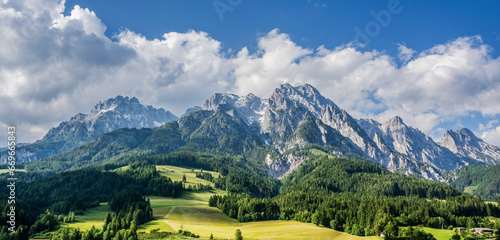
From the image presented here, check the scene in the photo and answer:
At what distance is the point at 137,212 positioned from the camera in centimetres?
13188

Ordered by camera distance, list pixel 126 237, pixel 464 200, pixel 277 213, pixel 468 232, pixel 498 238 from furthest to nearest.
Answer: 1. pixel 464 200
2. pixel 277 213
3. pixel 468 232
4. pixel 498 238
5. pixel 126 237

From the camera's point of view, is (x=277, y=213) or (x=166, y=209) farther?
(x=277, y=213)

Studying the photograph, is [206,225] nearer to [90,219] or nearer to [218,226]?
[218,226]

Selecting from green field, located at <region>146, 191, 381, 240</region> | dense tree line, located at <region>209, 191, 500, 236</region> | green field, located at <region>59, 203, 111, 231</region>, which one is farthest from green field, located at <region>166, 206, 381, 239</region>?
green field, located at <region>59, 203, 111, 231</region>

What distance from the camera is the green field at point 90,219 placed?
420 ft

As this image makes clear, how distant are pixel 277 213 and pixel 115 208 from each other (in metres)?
92.2

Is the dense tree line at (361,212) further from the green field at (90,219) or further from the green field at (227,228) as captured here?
the green field at (90,219)

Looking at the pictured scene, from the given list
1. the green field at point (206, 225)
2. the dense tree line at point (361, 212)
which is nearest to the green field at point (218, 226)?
the green field at point (206, 225)

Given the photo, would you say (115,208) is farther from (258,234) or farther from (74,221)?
(258,234)

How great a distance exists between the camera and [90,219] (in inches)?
5595

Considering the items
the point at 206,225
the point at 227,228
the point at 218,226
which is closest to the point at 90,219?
the point at 206,225

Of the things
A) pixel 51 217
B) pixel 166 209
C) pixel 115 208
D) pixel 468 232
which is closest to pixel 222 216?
pixel 166 209

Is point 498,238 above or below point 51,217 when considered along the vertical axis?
below

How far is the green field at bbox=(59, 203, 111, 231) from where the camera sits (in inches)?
5037
